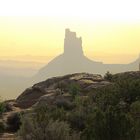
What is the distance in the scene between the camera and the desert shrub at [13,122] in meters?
43.3

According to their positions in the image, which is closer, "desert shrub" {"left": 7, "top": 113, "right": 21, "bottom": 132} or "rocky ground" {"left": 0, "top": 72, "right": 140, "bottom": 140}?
"desert shrub" {"left": 7, "top": 113, "right": 21, "bottom": 132}

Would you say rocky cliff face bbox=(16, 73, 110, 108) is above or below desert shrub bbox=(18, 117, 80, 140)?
above

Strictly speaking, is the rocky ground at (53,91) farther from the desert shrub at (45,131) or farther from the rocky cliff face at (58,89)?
Answer: the desert shrub at (45,131)

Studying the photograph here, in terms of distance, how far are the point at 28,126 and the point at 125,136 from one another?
16.7ft

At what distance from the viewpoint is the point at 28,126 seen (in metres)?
22.8

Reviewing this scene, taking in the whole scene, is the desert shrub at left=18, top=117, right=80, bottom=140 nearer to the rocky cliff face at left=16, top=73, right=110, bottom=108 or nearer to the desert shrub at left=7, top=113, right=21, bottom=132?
the desert shrub at left=7, top=113, right=21, bottom=132

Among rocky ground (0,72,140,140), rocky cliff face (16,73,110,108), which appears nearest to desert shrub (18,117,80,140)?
rocky ground (0,72,140,140)

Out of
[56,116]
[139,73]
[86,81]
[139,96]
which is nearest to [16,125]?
[139,96]

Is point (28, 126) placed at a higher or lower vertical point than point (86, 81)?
lower

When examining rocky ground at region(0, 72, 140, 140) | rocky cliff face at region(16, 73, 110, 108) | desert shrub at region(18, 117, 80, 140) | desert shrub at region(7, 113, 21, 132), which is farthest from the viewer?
rocky cliff face at region(16, 73, 110, 108)

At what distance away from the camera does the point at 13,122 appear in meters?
45.1

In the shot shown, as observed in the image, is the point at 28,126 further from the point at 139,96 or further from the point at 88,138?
the point at 139,96

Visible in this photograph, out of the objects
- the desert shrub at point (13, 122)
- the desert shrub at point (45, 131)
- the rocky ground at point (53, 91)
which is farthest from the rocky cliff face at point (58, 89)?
the desert shrub at point (45, 131)

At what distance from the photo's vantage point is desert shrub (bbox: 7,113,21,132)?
1703 inches
